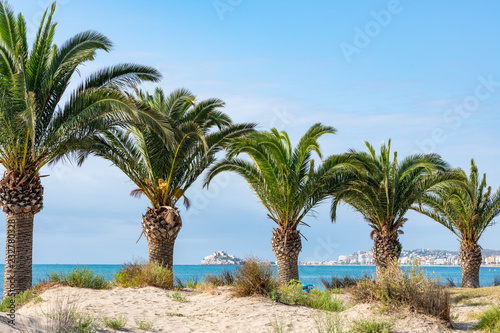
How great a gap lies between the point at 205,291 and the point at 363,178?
388 inches

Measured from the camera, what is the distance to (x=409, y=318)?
36.2 ft

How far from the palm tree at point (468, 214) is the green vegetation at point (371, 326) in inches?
693

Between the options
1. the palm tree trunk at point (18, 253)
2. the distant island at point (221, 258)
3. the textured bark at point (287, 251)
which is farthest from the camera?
the distant island at point (221, 258)

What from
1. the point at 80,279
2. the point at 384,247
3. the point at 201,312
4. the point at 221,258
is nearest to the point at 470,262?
the point at 384,247

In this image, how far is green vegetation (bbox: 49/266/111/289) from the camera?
15.7m

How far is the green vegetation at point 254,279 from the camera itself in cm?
1391

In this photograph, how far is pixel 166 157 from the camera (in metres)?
19.1

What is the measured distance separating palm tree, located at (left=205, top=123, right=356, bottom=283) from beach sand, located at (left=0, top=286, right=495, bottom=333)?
6298 mm

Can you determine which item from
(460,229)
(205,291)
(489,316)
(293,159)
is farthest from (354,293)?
(460,229)

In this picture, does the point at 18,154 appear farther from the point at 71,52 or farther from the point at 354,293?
the point at 354,293

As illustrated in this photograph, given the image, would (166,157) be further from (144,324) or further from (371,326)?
(371,326)

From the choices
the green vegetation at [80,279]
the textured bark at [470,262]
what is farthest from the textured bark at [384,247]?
the green vegetation at [80,279]

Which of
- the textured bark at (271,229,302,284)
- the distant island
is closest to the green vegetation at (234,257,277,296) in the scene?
the textured bark at (271,229,302,284)

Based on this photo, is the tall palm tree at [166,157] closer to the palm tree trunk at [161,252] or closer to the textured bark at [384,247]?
the palm tree trunk at [161,252]
